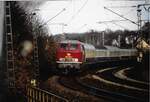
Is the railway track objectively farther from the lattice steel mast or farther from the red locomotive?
the lattice steel mast

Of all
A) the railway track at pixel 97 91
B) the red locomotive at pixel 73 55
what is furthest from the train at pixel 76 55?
the railway track at pixel 97 91

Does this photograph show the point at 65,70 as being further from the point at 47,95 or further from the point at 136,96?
the point at 47,95

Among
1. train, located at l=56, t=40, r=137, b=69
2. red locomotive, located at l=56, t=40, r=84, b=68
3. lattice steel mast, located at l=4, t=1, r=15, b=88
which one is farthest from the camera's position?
red locomotive, located at l=56, t=40, r=84, b=68

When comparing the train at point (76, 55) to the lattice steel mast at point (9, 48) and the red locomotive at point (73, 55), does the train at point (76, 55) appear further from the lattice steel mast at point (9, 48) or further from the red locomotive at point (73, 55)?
the lattice steel mast at point (9, 48)

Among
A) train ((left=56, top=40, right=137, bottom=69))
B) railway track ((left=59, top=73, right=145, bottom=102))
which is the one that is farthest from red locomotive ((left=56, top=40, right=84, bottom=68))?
railway track ((left=59, top=73, right=145, bottom=102))

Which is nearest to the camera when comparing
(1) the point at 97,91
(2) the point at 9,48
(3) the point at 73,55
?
(2) the point at 9,48

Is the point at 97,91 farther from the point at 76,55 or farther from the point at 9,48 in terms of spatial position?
the point at 76,55

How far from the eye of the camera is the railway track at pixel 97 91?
867 centimetres

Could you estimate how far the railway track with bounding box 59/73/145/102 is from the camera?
867 centimetres

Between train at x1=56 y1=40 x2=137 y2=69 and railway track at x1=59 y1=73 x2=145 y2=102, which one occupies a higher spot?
train at x1=56 y1=40 x2=137 y2=69

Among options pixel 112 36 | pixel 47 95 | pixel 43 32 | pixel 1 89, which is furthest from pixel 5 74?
pixel 112 36

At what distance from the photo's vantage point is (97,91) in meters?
9.80

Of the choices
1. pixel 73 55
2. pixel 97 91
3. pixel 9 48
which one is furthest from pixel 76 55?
pixel 9 48

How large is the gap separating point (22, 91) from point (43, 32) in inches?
56.5
